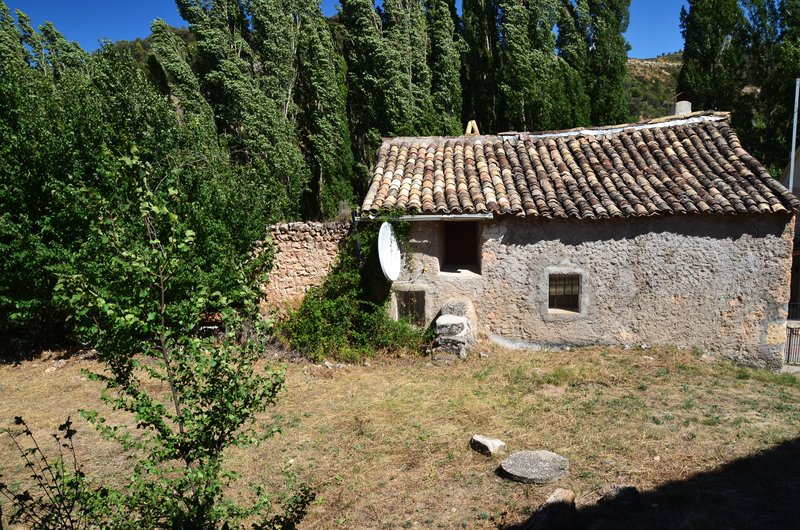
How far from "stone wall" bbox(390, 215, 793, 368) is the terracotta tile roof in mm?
341

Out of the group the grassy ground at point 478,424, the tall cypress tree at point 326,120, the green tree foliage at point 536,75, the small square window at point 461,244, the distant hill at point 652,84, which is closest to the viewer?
→ the grassy ground at point 478,424

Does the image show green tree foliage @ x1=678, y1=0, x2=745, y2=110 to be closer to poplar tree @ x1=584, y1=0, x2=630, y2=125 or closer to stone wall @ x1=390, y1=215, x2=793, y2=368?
poplar tree @ x1=584, y1=0, x2=630, y2=125

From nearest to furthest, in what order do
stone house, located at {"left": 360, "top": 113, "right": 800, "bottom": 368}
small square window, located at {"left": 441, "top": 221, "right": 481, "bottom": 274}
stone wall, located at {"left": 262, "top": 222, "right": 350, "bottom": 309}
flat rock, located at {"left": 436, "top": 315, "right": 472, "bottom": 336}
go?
stone house, located at {"left": 360, "top": 113, "right": 800, "bottom": 368}
flat rock, located at {"left": 436, "top": 315, "right": 472, "bottom": 336}
stone wall, located at {"left": 262, "top": 222, "right": 350, "bottom": 309}
small square window, located at {"left": 441, "top": 221, "right": 481, "bottom": 274}

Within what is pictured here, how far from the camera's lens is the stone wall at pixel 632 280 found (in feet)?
29.8

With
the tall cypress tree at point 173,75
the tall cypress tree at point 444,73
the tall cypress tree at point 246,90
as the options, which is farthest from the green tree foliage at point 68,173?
the tall cypress tree at point 444,73

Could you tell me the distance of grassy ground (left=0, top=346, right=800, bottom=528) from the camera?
5277mm

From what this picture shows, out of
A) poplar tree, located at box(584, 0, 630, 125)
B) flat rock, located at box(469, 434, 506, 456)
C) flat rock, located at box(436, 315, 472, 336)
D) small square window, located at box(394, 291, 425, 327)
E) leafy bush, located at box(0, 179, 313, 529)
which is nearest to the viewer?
leafy bush, located at box(0, 179, 313, 529)

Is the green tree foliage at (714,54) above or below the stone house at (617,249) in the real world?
above

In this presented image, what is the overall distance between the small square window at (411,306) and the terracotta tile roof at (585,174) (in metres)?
1.75

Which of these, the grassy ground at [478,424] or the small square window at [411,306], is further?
the small square window at [411,306]

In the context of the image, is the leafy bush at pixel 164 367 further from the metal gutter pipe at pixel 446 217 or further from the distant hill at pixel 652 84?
the distant hill at pixel 652 84

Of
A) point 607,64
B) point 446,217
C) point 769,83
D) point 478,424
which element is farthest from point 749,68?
point 478,424

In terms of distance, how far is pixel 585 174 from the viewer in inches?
408

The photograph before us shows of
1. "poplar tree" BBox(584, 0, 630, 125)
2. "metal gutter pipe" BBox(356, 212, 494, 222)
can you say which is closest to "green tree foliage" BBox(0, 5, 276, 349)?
"metal gutter pipe" BBox(356, 212, 494, 222)
